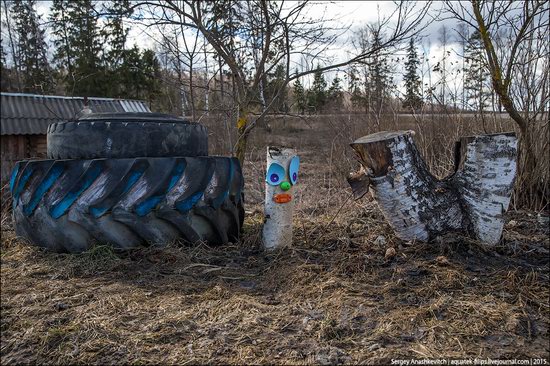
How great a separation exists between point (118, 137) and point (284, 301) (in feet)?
6.16

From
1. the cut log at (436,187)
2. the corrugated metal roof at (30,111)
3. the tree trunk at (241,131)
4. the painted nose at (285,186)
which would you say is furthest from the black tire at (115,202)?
the corrugated metal roof at (30,111)

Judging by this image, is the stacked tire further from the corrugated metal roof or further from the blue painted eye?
the corrugated metal roof

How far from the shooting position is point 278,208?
344 cm

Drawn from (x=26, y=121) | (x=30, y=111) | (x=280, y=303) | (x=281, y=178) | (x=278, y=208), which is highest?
(x=30, y=111)

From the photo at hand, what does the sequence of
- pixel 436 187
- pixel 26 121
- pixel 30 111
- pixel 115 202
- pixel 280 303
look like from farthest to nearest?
1. pixel 30 111
2. pixel 26 121
3. pixel 436 187
4. pixel 115 202
5. pixel 280 303

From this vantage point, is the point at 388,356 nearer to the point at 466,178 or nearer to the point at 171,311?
the point at 171,311

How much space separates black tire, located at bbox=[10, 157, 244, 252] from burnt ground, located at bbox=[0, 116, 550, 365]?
140mm

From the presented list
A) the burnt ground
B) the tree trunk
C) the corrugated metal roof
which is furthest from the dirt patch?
the corrugated metal roof

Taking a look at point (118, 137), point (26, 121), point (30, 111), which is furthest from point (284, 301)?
point (30, 111)

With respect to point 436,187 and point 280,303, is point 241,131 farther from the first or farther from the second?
point 280,303

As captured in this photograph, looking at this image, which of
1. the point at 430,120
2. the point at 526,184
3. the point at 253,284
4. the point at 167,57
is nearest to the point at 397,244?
the point at 253,284

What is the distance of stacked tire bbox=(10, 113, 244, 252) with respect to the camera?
3.25 m

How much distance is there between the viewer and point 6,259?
3406 millimetres

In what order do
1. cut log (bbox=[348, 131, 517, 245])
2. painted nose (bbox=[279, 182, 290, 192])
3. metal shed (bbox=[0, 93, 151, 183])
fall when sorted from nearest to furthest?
cut log (bbox=[348, 131, 517, 245])
painted nose (bbox=[279, 182, 290, 192])
metal shed (bbox=[0, 93, 151, 183])
